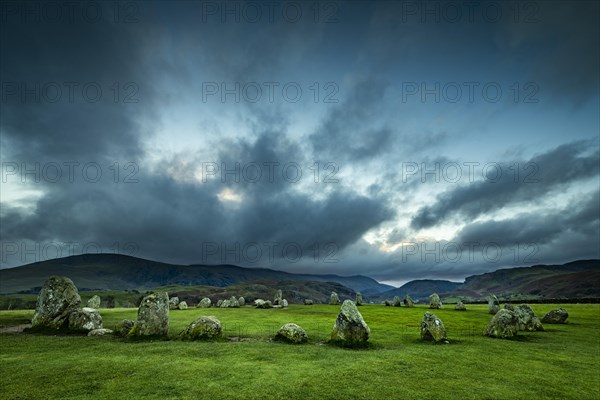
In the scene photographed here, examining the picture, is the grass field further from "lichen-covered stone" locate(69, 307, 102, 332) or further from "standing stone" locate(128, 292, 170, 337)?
"lichen-covered stone" locate(69, 307, 102, 332)

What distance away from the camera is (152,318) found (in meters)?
24.4

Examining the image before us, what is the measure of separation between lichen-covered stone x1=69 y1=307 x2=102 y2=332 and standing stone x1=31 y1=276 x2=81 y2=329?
3.83ft

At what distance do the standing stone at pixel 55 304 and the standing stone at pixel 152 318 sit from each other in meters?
8.94

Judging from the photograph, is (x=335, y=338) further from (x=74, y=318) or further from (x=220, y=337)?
(x=74, y=318)

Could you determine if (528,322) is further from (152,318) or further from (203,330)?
(152,318)

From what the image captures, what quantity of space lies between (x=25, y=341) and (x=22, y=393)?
13429 millimetres

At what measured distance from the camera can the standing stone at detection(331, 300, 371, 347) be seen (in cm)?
2225

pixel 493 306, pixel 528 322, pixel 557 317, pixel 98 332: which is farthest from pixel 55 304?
pixel 493 306

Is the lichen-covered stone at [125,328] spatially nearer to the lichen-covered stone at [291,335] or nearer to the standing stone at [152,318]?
the standing stone at [152,318]

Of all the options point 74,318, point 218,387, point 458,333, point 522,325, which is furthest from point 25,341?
point 522,325

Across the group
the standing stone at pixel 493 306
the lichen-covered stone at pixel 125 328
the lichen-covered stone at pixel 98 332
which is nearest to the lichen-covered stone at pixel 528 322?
the standing stone at pixel 493 306

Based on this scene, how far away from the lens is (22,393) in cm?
1241

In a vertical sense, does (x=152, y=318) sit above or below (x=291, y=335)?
above

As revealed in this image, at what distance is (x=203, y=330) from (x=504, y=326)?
25216 millimetres
